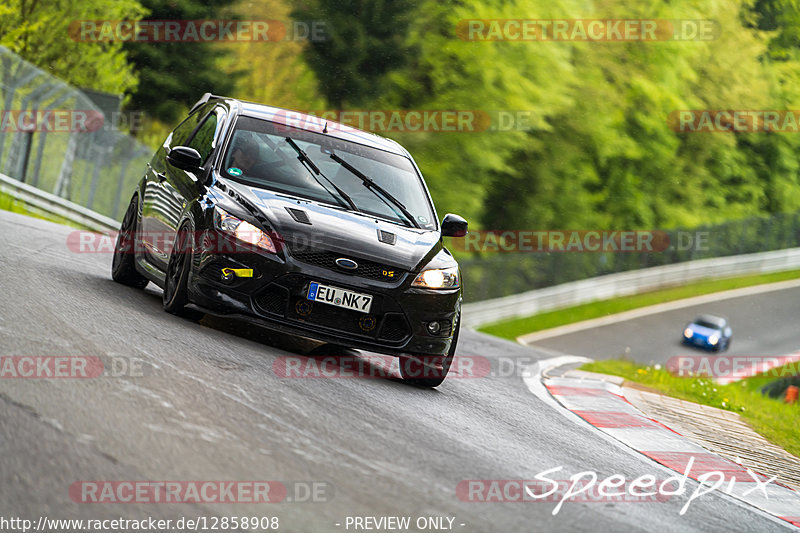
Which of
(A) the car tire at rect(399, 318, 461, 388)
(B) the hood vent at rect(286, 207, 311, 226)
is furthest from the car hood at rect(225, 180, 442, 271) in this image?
(A) the car tire at rect(399, 318, 461, 388)

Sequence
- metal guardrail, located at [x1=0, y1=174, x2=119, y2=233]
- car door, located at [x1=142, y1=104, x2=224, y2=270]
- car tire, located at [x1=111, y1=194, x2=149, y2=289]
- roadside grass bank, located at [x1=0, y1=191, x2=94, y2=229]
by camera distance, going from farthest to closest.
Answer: metal guardrail, located at [x1=0, y1=174, x2=119, y2=233], roadside grass bank, located at [x1=0, y1=191, x2=94, y2=229], car tire, located at [x1=111, y1=194, x2=149, y2=289], car door, located at [x1=142, y1=104, x2=224, y2=270]

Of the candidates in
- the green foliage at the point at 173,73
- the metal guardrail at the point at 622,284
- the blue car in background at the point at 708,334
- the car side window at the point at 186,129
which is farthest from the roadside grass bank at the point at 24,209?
the blue car in background at the point at 708,334

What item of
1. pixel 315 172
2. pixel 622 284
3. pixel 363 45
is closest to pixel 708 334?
pixel 622 284

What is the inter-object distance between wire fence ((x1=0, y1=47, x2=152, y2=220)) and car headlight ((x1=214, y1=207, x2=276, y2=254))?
1237 cm

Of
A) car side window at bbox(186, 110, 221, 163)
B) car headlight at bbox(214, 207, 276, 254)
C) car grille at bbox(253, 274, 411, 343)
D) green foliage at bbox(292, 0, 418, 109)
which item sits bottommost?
car grille at bbox(253, 274, 411, 343)

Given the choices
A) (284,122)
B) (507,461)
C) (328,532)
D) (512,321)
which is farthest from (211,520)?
(512,321)

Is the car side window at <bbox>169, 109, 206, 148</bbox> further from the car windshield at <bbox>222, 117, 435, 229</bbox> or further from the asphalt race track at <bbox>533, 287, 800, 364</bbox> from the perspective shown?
the asphalt race track at <bbox>533, 287, 800, 364</bbox>

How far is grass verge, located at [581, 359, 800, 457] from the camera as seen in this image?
38.3 feet

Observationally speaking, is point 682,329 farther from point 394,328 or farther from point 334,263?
point 334,263

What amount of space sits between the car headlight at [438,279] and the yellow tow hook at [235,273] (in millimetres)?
1223

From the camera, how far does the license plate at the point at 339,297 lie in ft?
25.2

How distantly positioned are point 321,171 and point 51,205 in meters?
13.1

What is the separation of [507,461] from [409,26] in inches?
1473

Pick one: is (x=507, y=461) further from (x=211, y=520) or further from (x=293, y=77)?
(x=293, y=77)
